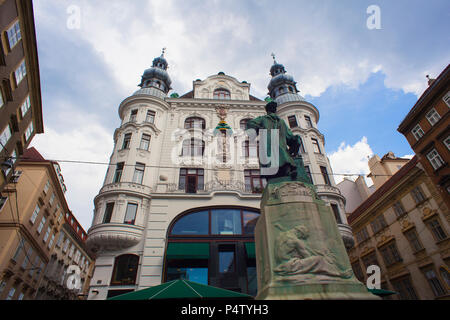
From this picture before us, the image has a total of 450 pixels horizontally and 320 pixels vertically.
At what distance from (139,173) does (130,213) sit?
124 inches

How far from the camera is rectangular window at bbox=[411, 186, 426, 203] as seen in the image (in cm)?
2031

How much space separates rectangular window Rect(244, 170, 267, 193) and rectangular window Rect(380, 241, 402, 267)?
46.1 feet

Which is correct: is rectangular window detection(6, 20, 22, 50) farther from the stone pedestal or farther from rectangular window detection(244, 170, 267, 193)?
the stone pedestal

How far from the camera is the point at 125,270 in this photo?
1466 centimetres

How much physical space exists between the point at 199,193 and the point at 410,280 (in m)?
18.6

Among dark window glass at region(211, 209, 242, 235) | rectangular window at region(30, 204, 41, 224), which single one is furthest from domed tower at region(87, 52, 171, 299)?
rectangular window at region(30, 204, 41, 224)

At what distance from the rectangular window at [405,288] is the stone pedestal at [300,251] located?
21512 millimetres

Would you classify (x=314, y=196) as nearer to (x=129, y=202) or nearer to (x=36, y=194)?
(x=129, y=202)

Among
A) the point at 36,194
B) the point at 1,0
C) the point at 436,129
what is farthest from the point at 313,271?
the point at 36,194

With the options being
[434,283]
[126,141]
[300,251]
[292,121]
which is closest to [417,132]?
[292,121]

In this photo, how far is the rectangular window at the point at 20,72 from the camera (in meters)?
17.2

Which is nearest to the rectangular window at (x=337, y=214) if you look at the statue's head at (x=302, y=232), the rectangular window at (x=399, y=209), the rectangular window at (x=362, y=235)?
the rectangular window at (x=399, y=209)

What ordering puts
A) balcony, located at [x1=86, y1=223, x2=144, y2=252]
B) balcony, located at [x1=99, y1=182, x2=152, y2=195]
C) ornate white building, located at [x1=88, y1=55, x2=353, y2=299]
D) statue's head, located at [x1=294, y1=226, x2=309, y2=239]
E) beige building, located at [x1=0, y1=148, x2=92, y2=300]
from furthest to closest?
1. beige building, located at [x1=0, y1=148, x2=92, y2=300]
2. balcony, located at [x1=99, y1=182, x2=152, y2=195]
3. balcony, located at [x1=86, y1=223, x2=144, y2=252]
4. ornate white building, located at [x1=88, y1=55, x2=353, y2=299]
5. statue's head, located at [x1=294, y1=226, x2=309, y2=239]
